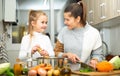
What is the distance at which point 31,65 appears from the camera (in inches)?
60.1

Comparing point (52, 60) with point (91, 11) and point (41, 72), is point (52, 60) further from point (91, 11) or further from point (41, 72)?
point (91, 11)

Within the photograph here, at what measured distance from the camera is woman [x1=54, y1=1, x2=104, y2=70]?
6.10 ft

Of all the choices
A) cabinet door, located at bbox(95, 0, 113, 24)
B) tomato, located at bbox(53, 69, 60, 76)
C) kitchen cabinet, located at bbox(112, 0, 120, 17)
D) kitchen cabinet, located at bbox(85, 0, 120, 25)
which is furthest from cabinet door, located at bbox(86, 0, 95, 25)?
tomato, located at bbox(53, 69, 60, 76)

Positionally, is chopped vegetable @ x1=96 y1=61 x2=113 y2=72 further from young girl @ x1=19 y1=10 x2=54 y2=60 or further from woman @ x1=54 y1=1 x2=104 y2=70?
young girl @ x1=19 y1=10 x2=54 y2=60

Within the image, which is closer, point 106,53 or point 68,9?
point 68,9

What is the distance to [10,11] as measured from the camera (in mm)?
3154

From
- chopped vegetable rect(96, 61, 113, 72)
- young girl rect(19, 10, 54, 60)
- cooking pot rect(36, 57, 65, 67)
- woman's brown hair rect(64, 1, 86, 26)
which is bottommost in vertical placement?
chopped vegetable rect(96, 61, 113, 72)

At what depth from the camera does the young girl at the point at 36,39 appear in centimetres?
180

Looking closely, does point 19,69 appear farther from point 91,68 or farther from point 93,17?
point 93,17

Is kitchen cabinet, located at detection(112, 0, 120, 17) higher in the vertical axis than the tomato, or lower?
higher

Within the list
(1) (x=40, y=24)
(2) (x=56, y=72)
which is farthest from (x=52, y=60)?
(1) (x=40, y=24)

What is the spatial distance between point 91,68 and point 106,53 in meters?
1.91

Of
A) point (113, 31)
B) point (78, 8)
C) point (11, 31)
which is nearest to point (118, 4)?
point (78, 8)

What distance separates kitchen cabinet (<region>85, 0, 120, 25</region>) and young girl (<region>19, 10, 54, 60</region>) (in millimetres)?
832
